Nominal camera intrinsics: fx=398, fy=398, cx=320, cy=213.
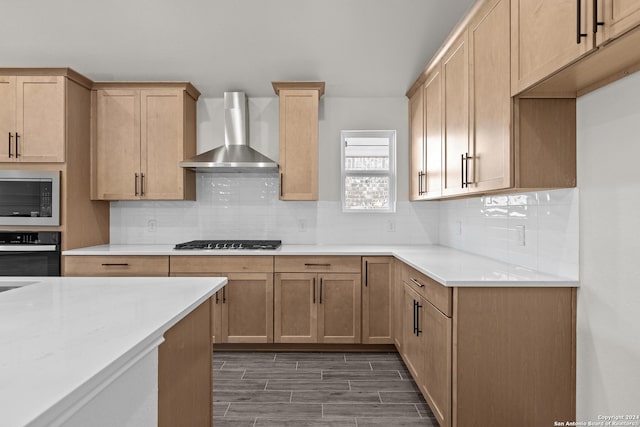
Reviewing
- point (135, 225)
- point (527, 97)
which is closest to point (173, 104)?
point (135, 225)

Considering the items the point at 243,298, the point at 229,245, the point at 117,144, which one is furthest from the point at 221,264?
the point at 117,144

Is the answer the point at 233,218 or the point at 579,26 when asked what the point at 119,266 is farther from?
the point at 579,26

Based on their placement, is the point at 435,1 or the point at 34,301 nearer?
the point at 34,301

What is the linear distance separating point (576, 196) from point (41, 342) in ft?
7.18

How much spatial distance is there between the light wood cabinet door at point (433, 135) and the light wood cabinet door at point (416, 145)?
0.33 feet

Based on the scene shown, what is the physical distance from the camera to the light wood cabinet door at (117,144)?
3.71 m

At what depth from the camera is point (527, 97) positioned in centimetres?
190

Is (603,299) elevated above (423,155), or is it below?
below

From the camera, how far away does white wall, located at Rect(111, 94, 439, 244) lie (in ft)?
13.4

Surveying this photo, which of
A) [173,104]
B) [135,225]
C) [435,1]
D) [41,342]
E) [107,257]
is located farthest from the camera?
[135,225]

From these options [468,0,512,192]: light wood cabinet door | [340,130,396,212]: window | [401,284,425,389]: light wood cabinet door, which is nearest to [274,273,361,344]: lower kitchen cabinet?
[401,284,425,389]: light wood cabinet door

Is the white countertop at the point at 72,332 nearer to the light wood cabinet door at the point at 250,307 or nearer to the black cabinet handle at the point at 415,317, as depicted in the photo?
the black cabinet handle at the point at 415,317

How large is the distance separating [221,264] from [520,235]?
2344 millimetres

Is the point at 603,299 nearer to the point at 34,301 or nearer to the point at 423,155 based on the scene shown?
the point at 423,155
